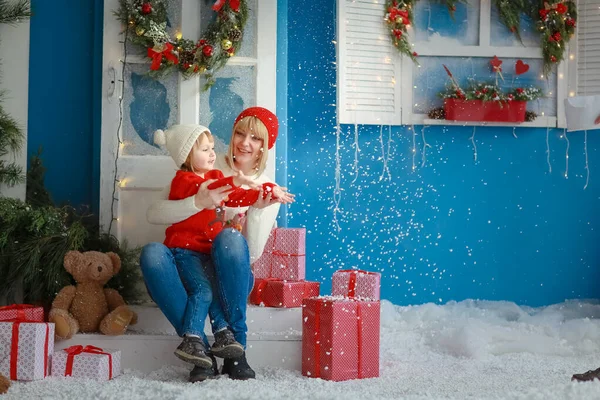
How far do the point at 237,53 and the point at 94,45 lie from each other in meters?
0.70

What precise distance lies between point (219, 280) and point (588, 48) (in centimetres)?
241

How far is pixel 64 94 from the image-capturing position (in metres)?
3.88

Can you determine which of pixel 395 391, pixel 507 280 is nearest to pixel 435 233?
pixel 507 280

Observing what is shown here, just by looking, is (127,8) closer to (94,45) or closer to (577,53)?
(94,45)

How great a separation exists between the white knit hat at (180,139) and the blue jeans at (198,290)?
0.38 m

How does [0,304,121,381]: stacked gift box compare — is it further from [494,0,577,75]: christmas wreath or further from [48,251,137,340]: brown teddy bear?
[494,0,577,75]: christmas wreath

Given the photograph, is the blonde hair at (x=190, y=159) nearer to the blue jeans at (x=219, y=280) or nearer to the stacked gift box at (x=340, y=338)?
the blue jeans at (x=219, y=280)

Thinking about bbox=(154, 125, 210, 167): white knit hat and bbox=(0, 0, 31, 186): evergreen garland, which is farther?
bbox=(0, 0, 31, 186): evergreen garland

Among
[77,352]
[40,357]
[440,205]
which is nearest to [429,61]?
[440,205]

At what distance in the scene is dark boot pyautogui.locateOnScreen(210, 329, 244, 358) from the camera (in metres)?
2.83

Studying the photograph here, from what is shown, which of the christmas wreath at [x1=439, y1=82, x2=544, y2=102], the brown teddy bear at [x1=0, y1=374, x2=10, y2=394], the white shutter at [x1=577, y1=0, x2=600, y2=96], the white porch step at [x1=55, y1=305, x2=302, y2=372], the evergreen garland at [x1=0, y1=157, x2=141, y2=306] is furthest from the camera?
the white shutter at [x1=577, y1=0, x2=600, y2=96]

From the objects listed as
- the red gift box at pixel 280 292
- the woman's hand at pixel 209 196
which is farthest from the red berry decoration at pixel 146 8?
the red gift box at pixel 280 292

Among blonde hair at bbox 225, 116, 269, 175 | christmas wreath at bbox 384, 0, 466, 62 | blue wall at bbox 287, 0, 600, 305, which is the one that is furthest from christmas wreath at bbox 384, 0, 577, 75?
blonde hair at bbox 225, 116, 269, 175

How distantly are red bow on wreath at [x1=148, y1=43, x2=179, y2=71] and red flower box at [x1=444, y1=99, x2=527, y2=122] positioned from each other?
139 centimetres
